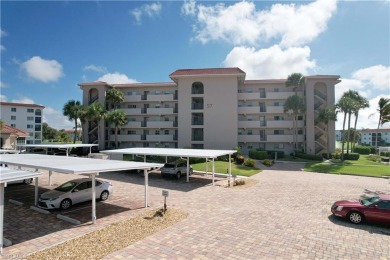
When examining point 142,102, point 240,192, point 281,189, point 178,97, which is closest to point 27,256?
point 240,192

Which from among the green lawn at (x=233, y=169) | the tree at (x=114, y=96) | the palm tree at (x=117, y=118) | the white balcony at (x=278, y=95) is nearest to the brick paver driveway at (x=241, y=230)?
the green lawn at (x=233, y=169)

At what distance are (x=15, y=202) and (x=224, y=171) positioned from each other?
20.7m

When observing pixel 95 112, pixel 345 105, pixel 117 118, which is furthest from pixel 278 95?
pixel 95 112

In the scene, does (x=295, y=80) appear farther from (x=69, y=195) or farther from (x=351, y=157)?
(x=69, y=195)

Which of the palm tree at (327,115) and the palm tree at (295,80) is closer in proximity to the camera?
the palm tree at (327,115)

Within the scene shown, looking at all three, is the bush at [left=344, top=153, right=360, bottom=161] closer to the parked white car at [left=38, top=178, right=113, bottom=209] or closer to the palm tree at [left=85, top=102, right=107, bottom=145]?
the parked white car at [left=38, top=178, right=113, bottom=209]

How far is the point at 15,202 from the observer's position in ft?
53.3

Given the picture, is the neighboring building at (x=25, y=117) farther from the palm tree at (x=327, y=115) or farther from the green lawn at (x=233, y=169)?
the palm tree at (x=327, y=115)

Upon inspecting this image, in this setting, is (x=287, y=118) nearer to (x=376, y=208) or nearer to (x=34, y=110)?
(x=376, y=208)

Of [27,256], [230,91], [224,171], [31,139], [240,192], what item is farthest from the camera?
[31,139]

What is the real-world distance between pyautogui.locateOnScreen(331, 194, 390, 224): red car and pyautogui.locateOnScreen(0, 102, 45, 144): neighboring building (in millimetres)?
97205

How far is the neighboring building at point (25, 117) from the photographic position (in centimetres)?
8644

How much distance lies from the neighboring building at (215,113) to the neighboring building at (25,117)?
170 feet

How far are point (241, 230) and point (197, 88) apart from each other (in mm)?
37420
